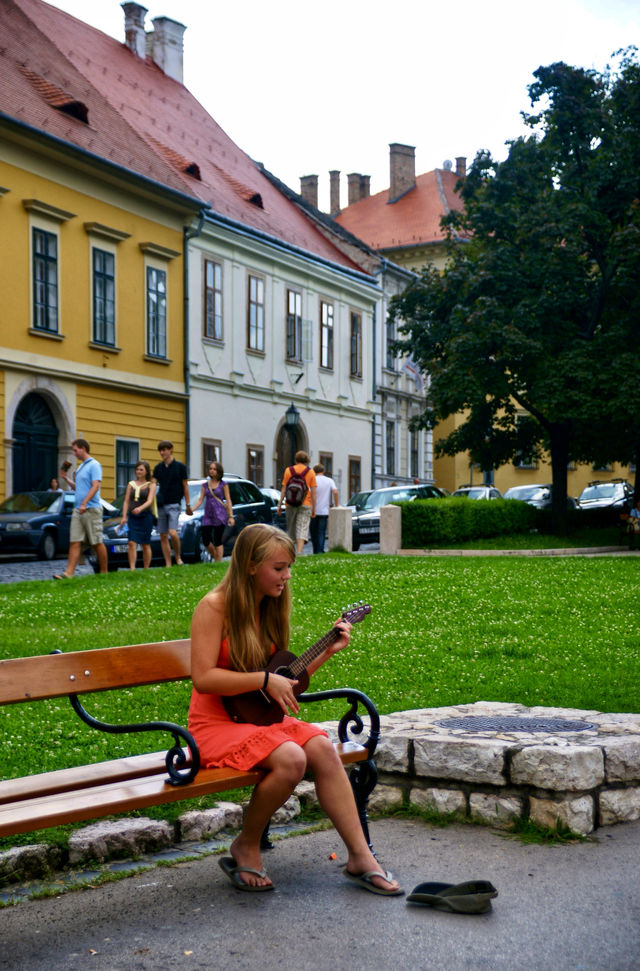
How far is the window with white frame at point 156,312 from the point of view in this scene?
31469 millimetres

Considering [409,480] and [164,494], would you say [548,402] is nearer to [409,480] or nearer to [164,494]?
[164,494]

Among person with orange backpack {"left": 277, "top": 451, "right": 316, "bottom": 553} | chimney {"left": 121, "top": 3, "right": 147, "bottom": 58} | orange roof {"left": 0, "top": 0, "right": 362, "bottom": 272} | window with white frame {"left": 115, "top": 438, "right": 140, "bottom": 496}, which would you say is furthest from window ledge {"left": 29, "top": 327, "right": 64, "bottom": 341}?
chimney {"left": 121, "top": 3, "right": 147, "bottom": 58}

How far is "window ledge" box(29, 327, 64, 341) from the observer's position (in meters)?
26.9

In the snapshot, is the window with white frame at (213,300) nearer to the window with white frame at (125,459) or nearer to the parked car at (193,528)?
the window with white frame at (125,459)

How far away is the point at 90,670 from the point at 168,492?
45.5 feet

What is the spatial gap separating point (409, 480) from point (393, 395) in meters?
3.57

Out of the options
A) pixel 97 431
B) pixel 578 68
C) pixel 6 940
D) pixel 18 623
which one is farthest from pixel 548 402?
pixel 6 940

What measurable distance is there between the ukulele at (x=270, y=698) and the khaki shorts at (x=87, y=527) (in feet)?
39.3

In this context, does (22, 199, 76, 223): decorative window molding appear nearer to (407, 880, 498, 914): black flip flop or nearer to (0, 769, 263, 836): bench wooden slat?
(0, 769, 263, 836): bench wooden slat

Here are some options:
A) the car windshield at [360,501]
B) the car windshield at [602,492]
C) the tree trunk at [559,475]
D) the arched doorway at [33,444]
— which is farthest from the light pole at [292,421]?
the car windshield at [602,492]

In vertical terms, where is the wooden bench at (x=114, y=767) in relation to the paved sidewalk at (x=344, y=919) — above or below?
above

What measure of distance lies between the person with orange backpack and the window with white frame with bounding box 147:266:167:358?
1071cm

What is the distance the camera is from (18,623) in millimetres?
11984

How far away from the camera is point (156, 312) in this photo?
3177cm
